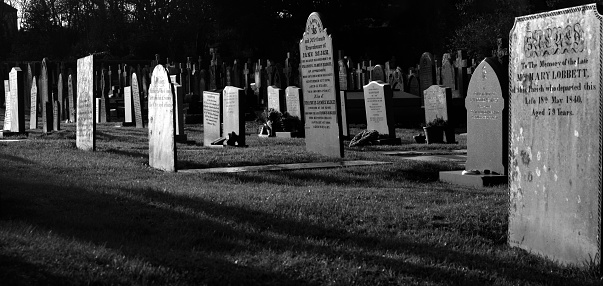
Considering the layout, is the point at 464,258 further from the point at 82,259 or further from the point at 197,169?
the point at 197,169

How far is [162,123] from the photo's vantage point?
12906 mm

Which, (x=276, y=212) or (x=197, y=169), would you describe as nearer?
(x=276, y=212)

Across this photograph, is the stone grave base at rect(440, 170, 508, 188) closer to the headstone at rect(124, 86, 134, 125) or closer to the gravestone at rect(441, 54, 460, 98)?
the headstone at rect(124, 86, 134, 125)

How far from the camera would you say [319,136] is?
14992mm

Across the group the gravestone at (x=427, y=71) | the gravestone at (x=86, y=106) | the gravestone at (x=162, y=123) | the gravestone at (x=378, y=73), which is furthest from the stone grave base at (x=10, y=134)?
the gravestone at (x=427, y=71)

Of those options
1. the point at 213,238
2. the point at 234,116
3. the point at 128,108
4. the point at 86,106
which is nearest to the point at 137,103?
the point at 128,108

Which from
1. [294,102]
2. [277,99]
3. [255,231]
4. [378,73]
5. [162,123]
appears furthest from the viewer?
[378,73]

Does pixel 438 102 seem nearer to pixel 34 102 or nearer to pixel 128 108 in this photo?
pixel 34 102

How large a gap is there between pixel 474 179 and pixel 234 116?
679cm

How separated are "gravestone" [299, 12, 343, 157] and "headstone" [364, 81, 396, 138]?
3477mm

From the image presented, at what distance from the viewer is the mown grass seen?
584 cm

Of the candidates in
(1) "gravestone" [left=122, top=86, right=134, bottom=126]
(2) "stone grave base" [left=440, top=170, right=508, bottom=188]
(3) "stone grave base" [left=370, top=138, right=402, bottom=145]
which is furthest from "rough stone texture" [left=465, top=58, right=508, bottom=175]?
(1) "gravestone" [left=122, top=86, right=134, bottom=126]

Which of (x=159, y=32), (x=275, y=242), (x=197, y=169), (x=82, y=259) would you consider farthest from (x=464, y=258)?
(x=159, y=32)

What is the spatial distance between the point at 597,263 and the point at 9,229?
4.37 m
